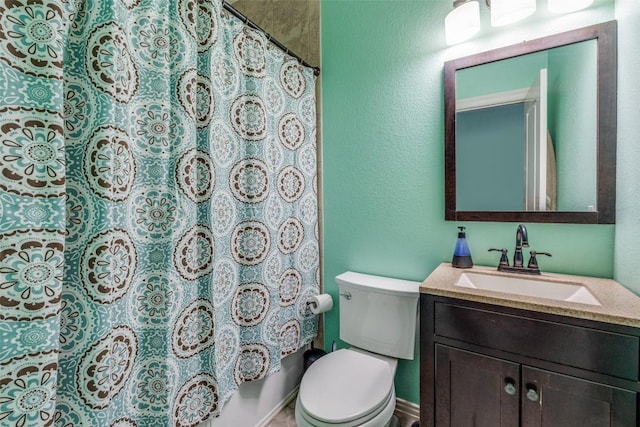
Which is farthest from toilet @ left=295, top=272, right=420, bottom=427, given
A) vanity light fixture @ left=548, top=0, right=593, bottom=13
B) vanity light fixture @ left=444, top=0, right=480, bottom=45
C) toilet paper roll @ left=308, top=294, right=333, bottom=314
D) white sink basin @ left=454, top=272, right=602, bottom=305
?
vanity light fixture @ left=548, top=0, right=593, bottom=13

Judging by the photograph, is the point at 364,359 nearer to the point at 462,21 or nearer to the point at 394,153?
the point at 394,153

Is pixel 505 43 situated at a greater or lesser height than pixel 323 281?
greater

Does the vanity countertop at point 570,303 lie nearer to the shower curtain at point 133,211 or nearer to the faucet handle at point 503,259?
the faucet handle at point 503,259

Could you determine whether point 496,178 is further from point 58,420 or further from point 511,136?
point 58,420

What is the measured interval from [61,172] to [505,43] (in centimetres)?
179

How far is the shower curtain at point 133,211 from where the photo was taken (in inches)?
27.4

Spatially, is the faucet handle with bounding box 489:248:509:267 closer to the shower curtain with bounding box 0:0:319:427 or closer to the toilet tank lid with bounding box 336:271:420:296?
the toilet tank lid with bounding box 336:271:420:296

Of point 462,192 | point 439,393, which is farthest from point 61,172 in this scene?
point 462,192

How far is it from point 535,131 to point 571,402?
1049 mm

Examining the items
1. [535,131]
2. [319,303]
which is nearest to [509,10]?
[535,131]

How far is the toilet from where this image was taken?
1114 millimetres

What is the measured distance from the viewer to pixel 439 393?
1.04m

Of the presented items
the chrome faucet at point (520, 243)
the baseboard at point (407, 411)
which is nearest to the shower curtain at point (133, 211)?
the baseboard at point (407, 411)

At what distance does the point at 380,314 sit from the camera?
1.45 metres
